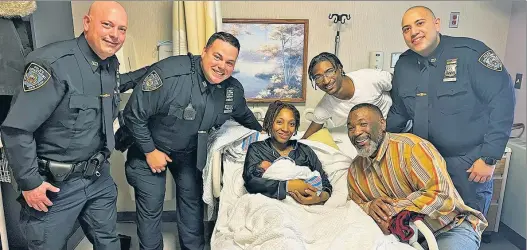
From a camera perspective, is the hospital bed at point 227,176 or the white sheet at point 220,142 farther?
the white sheet at point 220,142

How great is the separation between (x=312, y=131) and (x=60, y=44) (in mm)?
1107

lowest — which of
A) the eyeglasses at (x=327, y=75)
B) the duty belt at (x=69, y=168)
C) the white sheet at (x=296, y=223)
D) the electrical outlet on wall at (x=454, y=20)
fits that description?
the white sheet at (x=296, y=223)

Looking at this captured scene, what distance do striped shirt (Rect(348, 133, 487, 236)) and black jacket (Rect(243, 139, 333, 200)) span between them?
0.26 metres

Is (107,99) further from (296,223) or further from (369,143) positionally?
(369,143)

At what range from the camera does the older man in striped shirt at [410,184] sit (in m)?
1.38

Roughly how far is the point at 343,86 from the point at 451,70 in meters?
0.43

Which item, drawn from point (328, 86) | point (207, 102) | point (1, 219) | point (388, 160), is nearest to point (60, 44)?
point (207, 102)

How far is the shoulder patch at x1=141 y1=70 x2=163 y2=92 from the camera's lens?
1.62 m

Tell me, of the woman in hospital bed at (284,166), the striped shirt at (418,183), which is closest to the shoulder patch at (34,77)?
the woman in hospital bed at (284,166)

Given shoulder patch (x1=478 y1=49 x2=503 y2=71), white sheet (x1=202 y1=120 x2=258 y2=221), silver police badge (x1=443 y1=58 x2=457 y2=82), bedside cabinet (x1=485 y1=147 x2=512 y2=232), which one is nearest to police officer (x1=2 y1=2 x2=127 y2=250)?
white sheet (x1=202 y1=120 x2=258 y2=221)

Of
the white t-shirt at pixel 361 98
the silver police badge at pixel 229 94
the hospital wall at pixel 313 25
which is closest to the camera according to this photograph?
the white t-shirt at pixel 361 98

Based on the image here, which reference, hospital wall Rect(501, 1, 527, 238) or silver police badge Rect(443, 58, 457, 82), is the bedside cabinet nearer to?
hospital wall Rect(501, 1, 527, 238)

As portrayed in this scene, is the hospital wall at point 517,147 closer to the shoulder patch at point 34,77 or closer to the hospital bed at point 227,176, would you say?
the hospital bed at point 227,176

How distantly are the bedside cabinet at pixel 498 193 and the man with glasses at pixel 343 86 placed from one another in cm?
53
